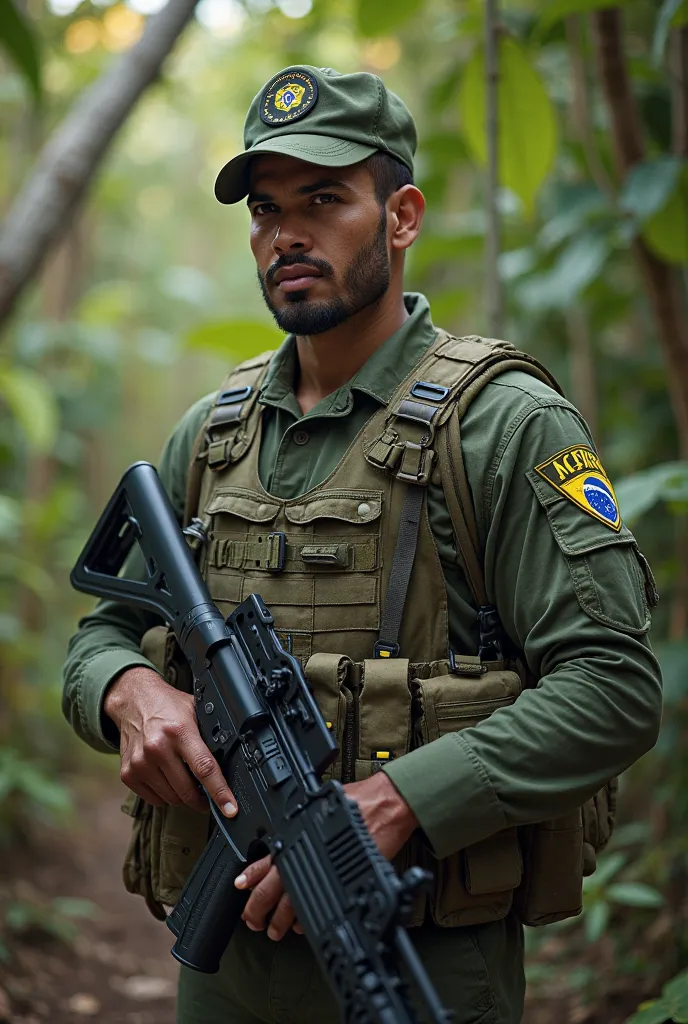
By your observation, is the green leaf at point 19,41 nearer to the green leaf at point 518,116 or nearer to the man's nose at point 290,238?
the man's nose at point 290,238

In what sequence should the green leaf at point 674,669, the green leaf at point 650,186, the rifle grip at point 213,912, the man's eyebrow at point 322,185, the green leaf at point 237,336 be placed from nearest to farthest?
the rifle grip at point 213,912, the man's eyebrow at point 322,185, the green leaf at point 650,186, the green leaf at point 674,669, the green leaf at point 237,336

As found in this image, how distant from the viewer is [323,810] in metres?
1.37

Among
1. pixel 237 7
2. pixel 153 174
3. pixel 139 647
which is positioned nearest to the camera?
pixel 139 647

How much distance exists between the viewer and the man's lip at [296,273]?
70.2 inches

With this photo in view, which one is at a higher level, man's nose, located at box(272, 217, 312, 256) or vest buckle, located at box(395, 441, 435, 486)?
man's nose, located at box(272, 217, 312, 256)

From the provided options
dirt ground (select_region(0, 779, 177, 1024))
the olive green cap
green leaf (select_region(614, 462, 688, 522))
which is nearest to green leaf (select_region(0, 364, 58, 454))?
dirt ground (select_region(0, 779, 177, 1024))

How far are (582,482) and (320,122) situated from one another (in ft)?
2.64

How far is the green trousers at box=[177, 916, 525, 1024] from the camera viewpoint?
5.15ft

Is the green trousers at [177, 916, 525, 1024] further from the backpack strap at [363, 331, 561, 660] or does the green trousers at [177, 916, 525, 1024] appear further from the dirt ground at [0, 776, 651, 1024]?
the dirt ground at [0, 776, 651, 1024]

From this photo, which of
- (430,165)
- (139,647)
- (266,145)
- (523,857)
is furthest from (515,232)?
(523,857)

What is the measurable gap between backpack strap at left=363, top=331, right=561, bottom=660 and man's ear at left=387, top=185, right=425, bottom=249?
12.8 inches

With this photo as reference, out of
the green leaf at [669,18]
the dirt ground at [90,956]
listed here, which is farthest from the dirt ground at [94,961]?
the green leaf at [669,18]

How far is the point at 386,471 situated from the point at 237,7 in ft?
14.2

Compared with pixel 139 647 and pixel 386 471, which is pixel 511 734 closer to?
pixel 386 471
